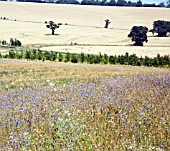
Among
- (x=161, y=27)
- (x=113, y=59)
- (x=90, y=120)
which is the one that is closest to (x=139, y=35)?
(x=161, y=27)

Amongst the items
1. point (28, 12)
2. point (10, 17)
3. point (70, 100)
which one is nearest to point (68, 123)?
point (70, 100)

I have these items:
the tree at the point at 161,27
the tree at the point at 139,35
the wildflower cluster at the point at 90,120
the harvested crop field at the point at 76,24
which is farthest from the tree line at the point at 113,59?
the tree at the point at 161,27

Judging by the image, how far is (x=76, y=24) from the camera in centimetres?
13400

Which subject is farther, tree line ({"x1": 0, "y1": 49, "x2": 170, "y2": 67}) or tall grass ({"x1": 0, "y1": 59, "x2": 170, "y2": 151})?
tree line ({"x1": 0, "y1": 49, "x2": 170, "y2": 67})

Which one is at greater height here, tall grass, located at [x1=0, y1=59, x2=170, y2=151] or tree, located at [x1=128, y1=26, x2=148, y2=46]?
tall grass, located at [x1=0, y1=59, x2=170, y2=151]

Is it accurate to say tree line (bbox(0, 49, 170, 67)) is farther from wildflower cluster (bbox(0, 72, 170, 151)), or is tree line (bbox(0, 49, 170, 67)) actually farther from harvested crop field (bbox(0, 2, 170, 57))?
harvested crop field (bbox(0, 2, 170, 57))

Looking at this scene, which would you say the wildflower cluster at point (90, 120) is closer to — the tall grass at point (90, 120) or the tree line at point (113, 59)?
the tall grass at point (90, 120)

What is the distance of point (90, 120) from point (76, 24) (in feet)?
426

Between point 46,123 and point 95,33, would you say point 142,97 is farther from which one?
point 95,33

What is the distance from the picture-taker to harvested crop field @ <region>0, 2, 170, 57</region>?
324 ft

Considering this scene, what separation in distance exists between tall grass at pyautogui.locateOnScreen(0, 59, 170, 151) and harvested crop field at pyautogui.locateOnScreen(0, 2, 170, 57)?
3161 inches

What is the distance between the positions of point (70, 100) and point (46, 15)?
147109mm

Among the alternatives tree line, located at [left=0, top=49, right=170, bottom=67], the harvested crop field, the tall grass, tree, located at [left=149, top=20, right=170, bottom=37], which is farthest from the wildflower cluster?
tree, located at [left=149, top=20, right=170, bottom=37]

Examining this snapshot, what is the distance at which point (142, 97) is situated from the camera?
6891 millimetres
